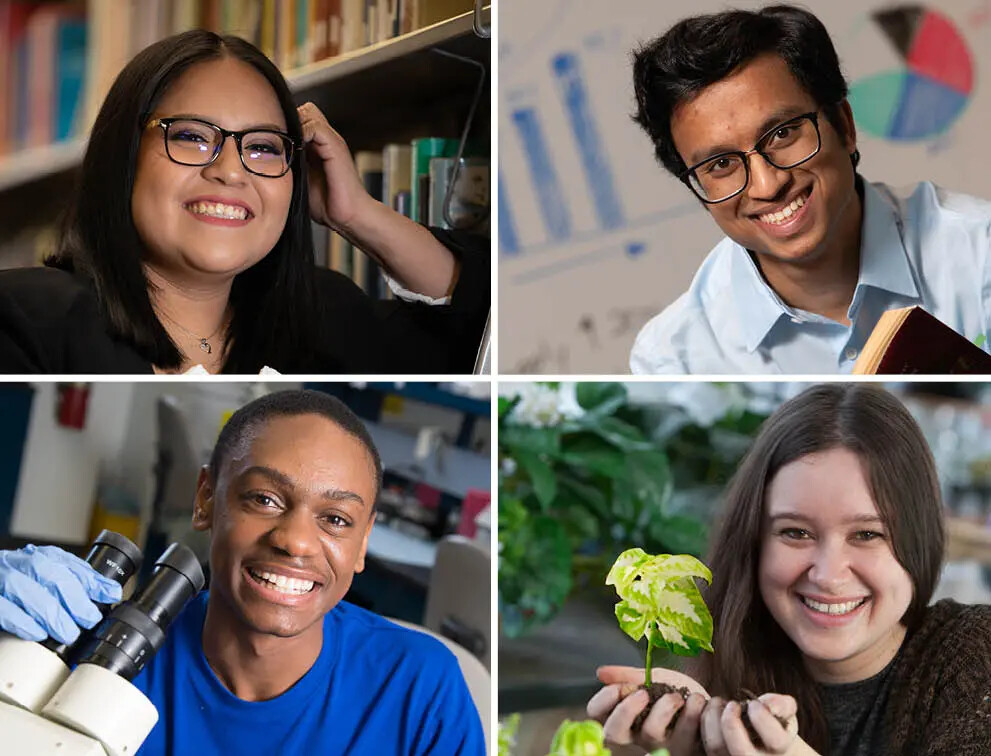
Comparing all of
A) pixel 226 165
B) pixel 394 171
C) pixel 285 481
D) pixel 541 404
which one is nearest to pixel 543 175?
pixel 394 171

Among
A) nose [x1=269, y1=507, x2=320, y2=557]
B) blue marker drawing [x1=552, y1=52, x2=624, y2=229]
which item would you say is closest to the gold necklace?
nose [x1=269, y1=507, x2=320, y2=557]

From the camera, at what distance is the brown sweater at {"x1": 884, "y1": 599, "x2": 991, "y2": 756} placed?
1.39 metres

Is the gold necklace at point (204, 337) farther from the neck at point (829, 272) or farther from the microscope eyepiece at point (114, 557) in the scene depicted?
the neck at point (829, 272)

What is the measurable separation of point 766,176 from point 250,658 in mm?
873

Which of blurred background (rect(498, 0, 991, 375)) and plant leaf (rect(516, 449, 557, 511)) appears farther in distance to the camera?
plant leaf (rect(516, 449, 557, 511))

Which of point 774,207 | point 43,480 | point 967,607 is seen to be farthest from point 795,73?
point 43,480

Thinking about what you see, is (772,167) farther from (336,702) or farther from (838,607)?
(336,702)

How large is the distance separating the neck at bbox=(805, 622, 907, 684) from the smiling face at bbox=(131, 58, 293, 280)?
0.91 metres

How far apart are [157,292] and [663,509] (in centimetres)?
70

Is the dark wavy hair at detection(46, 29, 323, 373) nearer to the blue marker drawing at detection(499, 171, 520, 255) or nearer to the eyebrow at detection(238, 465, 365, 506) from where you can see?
the eyebrow at detection(238, 465, 365, 506)

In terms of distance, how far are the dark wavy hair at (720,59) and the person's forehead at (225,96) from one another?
1.54ft

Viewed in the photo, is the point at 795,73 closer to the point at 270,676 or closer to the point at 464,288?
the point at 464,288

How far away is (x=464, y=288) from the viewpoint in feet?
4.88

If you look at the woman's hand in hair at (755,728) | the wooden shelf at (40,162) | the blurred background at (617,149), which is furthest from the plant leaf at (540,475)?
the wooden shelf at (40,162)
